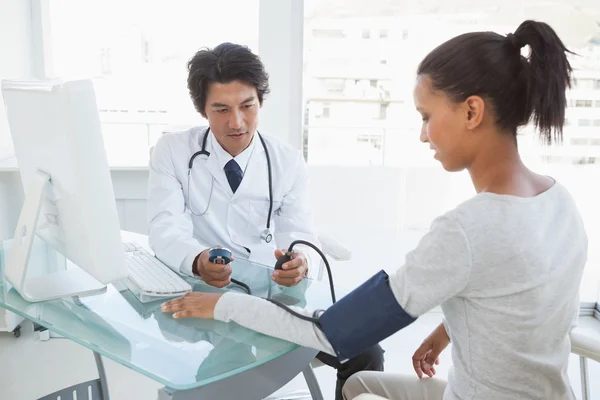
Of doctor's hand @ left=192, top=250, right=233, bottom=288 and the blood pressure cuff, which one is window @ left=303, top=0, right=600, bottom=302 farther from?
the blood pressure cuff

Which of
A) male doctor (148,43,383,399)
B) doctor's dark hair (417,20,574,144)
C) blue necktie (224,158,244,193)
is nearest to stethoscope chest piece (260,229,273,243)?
male doctor (148,43,383,399)

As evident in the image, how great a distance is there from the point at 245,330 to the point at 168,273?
311 millimetres

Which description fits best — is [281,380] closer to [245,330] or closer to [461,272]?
[245,330]

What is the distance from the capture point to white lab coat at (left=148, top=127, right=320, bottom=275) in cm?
173

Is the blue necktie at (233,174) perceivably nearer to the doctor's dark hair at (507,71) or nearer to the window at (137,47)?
the doctor's dark hair at (507,71)

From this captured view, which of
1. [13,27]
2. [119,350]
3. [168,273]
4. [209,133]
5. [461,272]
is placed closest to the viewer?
[461,272]

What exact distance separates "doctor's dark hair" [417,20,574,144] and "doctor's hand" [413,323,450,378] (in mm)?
494

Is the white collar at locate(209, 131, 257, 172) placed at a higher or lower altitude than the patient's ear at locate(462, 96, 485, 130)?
lower

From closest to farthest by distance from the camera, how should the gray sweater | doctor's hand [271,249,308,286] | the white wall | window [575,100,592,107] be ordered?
the gray sweater → doctor's hand [271,249,308,286] → the white wall → window [575,100,592,107]

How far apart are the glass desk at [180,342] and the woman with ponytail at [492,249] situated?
0.33 feet

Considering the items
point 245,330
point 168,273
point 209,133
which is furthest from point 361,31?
point 245,330

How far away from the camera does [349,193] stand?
2.72 m

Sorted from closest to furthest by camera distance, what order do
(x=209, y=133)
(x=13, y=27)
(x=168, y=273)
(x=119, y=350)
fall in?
(x=119, y=350), (x=168, y=273), (x=209, y=133), (x=13, y=27)

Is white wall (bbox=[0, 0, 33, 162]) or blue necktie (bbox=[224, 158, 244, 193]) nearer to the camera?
blue necktie (bbox=[224, 158, 244, 193])
